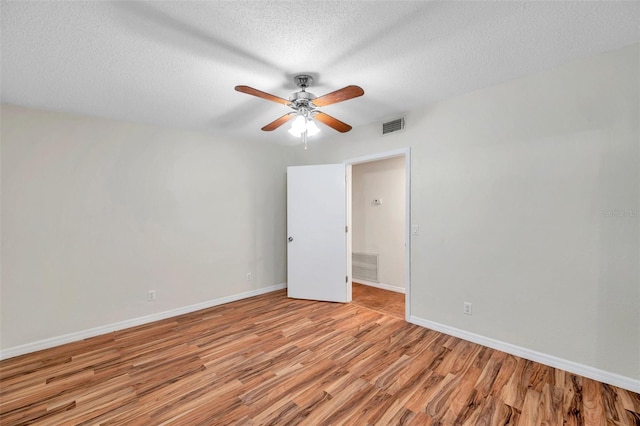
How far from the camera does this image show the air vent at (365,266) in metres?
4.73

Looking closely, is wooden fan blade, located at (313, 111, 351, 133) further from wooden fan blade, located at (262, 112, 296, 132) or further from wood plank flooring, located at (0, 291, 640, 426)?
wood plank flooring, located at (0, 291, 640, 426)

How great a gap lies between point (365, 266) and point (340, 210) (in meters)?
1.50

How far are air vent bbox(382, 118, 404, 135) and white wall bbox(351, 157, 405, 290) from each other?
1.18 meters

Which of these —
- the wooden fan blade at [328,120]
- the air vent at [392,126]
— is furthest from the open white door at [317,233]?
the wooden fan blade at [328,120]

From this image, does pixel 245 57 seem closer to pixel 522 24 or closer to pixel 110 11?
pixel 110 11

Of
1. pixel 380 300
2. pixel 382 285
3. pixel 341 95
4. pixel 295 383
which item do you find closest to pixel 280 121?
pixel 341 95

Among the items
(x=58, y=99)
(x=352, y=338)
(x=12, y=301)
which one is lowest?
(x=352, y=338)

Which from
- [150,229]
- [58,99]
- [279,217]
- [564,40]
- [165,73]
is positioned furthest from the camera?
[279,217]

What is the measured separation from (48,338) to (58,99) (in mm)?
2331

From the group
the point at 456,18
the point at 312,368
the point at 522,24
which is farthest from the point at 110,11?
the point at 312,368

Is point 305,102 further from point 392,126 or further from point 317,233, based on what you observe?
point 317,233

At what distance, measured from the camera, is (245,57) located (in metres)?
1.92

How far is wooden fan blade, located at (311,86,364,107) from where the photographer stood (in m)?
1.84

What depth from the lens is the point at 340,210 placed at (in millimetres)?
3873
